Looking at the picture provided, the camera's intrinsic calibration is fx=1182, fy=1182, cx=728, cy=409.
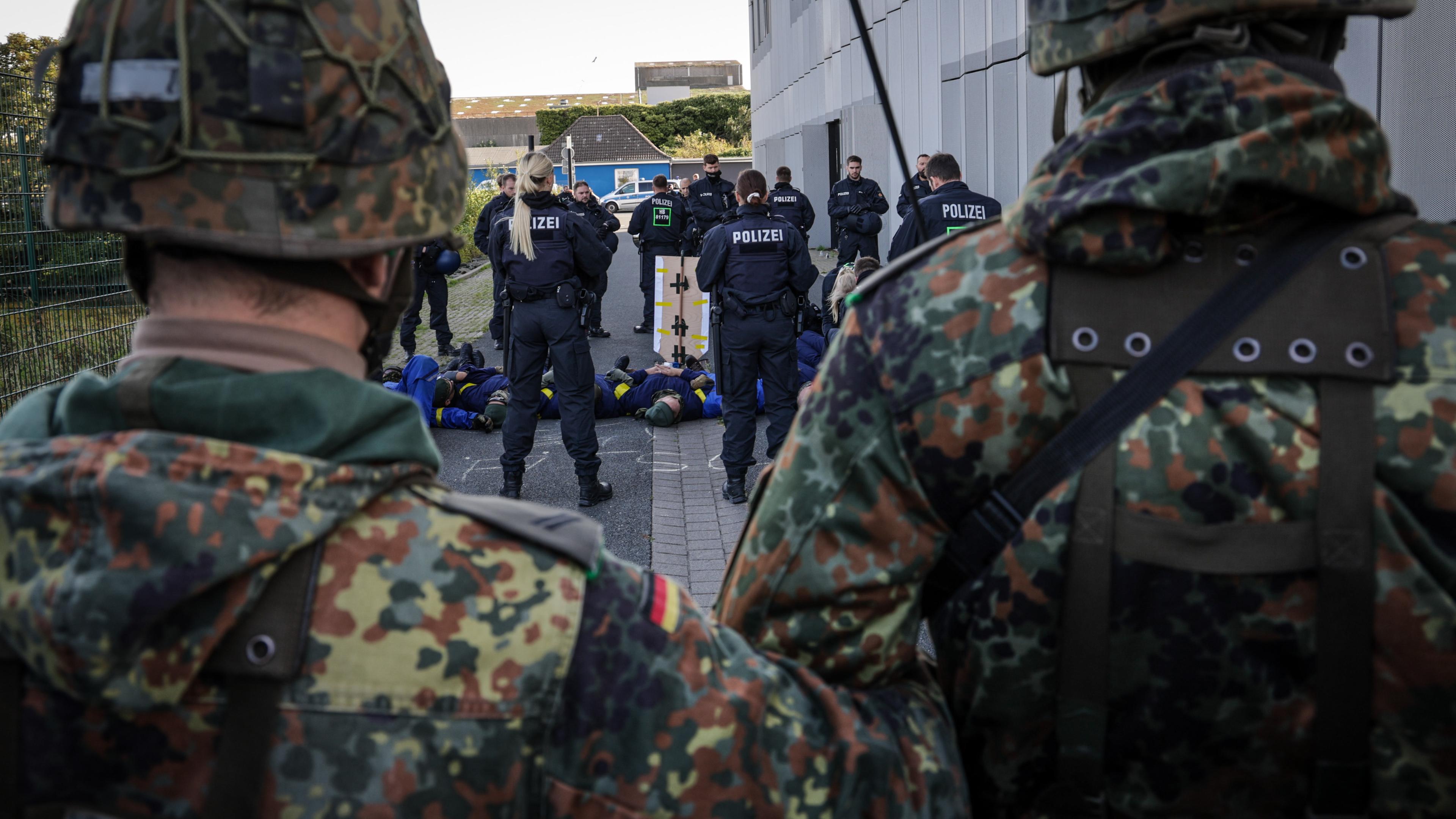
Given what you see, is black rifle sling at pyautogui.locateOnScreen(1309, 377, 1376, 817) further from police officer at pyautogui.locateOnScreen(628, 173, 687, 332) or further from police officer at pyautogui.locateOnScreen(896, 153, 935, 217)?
police officer at pyautogui.locateOnScreen(628, 173, 687, 332)

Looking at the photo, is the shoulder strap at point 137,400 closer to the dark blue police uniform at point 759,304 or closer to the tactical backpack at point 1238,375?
the tactical backpack at point 1238,375

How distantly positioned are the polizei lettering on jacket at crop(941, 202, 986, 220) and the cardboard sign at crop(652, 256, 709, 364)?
9.11 feet

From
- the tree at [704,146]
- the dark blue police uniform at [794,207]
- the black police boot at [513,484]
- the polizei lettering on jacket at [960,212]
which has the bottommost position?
the black police boot at [513,484]

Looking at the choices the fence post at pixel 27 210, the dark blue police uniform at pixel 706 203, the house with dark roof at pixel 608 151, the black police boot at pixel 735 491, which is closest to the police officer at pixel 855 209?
the dark blue police uniform at pixel 706 203

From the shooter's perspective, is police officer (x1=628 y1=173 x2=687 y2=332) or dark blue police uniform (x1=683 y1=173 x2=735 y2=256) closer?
police officer (x1=628 y1=173 x2=687 y2=332)

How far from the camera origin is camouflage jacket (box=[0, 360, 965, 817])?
3.49 ft

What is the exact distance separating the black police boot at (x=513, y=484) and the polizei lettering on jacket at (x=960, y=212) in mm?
4497

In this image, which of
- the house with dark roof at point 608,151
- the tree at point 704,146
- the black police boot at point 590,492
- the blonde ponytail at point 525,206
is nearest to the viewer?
the black police boot at point 590,492

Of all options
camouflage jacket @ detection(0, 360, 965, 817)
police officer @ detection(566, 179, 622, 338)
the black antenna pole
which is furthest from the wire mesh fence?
police officer @ detection(566, 179, 622, 338)

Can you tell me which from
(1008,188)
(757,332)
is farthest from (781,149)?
(757,332)

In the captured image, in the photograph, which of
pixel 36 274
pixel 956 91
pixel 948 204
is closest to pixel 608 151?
pixel 956 91

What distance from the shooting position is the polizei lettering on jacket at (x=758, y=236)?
819 centimetres

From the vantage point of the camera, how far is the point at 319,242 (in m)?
1.23

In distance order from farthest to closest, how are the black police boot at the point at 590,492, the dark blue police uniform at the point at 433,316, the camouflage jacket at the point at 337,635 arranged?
the dark blue police uniform at the point at 433,316 → the black police boot at the point at 590,492 → the camouflage jacket at the point at 337,635
